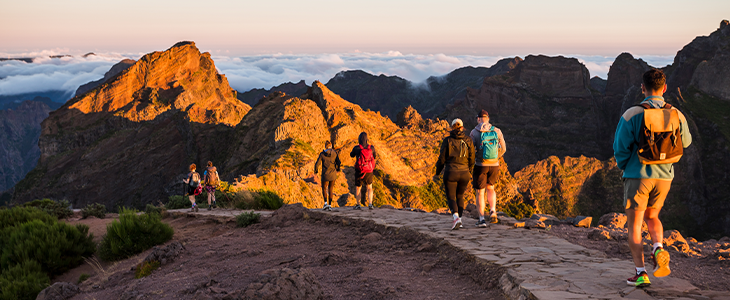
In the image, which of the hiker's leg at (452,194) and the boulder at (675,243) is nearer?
the boulder at (675,243)

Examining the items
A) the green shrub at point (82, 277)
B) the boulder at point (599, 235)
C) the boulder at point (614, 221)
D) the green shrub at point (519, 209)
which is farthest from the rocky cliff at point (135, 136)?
the boulder at point (599, 235)

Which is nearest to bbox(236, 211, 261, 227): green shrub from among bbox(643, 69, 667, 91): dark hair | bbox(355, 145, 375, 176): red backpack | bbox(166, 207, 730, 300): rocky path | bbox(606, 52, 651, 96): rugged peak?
bbox(355, 145, 375, 176): red backpack

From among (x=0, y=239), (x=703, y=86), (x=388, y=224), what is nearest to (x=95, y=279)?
(x=0, y=239)

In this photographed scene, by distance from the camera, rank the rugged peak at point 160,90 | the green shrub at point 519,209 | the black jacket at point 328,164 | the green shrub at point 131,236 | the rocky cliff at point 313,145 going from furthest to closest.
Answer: the rugged peak at point 160,90 < the green shrub at point 519,209 < the rocky cliff at point 313,145 < the black jacket at point 328,164 < the green shrub at point 131,236

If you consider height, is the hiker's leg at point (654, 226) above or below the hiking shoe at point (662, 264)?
above

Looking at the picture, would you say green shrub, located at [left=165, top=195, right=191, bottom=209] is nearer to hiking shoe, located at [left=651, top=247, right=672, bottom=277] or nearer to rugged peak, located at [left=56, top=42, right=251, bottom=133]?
hiking shoe, located at [left=651, top=247, right=672, bottom=277]

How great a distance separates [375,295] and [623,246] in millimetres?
3880

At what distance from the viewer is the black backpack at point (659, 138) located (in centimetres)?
420

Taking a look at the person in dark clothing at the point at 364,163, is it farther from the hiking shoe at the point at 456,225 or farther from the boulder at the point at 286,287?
the boulder at the point at 286,287

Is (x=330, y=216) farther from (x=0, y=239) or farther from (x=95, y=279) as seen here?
(x=0, y=239)

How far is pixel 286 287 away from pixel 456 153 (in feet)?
13.6

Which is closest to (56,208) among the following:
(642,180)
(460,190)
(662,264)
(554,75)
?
(460,190)

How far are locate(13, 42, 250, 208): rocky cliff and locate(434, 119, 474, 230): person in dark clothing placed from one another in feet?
162

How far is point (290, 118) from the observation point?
54250 mm
